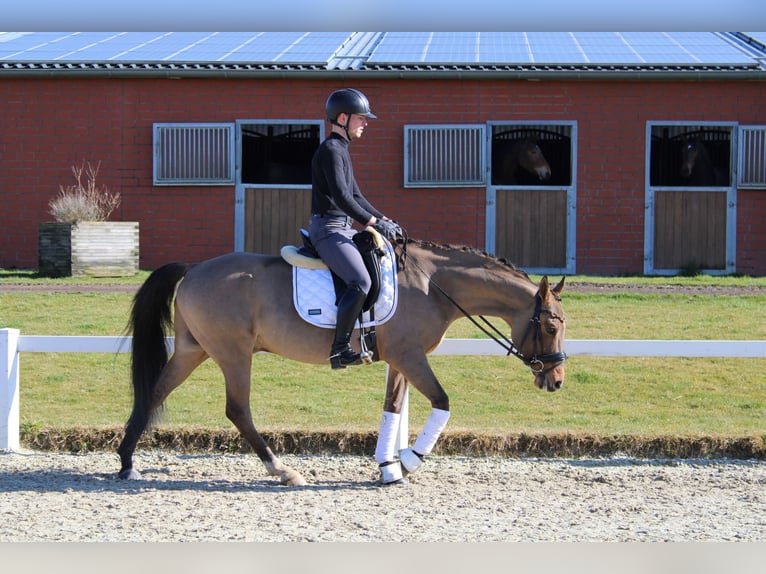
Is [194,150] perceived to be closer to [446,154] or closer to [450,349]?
[446,154]

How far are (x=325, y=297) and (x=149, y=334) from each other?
4.66 ft

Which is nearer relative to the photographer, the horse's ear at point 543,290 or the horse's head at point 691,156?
the horse's ear at point 543,290

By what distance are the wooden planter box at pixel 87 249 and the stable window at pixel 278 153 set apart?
368 cm

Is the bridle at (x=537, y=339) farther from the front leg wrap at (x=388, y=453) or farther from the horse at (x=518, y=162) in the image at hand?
the horse at (x=518, y=162)

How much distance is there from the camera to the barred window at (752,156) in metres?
18.8

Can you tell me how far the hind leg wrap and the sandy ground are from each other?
174 millimetres

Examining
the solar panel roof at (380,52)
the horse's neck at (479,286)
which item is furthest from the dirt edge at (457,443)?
the solar panel roof at (380,52)

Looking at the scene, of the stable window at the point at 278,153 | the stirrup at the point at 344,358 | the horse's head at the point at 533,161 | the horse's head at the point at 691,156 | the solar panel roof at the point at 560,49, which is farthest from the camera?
the stable window at the point at 278,153

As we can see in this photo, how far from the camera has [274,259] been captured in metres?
7.49

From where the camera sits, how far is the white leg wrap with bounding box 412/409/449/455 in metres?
7.27

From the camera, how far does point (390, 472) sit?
733cm

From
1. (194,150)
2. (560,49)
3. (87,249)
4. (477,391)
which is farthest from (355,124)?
(560,49)

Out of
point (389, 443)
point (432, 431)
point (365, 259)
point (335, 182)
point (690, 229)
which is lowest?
point (389, 443)

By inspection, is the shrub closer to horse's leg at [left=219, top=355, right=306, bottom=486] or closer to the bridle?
horse's leg at [left=219, top=355, right=306, bottom=486]
